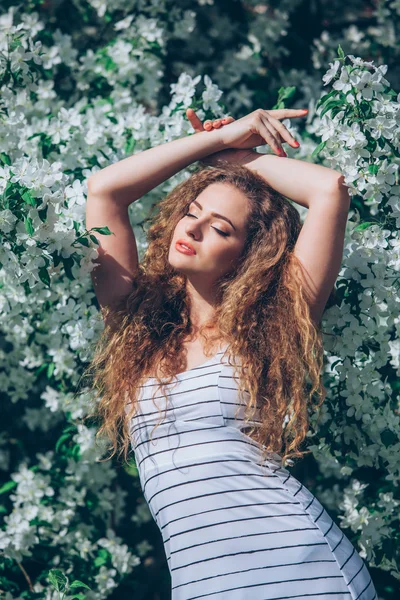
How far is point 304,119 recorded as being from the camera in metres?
4.09

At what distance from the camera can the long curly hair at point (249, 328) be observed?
86.0 inches

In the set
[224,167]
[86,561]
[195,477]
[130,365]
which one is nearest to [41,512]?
[86,561]

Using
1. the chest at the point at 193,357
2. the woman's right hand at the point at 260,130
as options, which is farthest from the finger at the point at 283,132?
the chest at the point at 193,357

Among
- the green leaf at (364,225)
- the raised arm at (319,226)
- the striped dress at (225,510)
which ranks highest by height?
the raised arm at (319,226)

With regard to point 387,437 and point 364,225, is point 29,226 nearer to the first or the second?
point 364,225

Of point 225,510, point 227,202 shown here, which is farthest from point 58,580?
point 227,202

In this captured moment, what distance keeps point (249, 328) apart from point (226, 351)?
123 mm

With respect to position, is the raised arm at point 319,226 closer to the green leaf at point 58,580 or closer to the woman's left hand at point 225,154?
the woman's left hand at point 225,154

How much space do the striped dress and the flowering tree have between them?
0.52 m

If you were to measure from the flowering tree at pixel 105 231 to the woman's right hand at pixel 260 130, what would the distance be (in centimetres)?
11

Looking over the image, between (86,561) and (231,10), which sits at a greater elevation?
(231,10)

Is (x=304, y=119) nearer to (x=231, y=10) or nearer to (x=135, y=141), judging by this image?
(x=231, y=10)

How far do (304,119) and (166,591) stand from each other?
245 centimetres

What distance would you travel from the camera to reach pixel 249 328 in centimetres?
224
